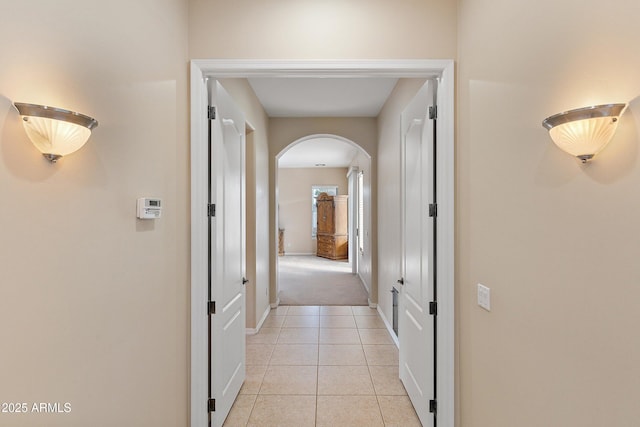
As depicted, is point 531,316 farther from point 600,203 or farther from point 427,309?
point 427,309

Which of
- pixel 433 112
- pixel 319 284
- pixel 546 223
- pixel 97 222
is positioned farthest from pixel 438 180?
pixel 319 284

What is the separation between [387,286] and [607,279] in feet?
10.4

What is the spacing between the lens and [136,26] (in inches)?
53.3

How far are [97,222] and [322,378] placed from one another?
7.43ft

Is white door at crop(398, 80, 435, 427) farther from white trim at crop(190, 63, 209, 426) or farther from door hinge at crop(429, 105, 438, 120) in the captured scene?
white trim at crop(190, 63, 209, 426)

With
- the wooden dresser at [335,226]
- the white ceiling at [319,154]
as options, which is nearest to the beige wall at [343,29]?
the white ceiling at [319,154]

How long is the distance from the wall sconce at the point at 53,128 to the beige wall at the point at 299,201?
934 cm

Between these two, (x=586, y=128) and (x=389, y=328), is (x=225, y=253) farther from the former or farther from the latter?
(x=389, y=328)

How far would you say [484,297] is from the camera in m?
1.51

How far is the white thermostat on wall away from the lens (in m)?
1.39

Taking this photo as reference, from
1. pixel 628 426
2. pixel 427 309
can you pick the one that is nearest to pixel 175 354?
pixel 427 309

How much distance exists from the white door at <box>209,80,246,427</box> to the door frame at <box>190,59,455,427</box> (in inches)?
3.3

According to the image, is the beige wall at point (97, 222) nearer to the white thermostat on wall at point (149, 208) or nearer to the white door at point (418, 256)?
the white thermostat on wall at point (149, 208)

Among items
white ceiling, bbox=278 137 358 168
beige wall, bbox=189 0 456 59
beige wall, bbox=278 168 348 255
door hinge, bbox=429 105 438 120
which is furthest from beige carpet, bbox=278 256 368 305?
beige wall, bbox=189 0 456 59
